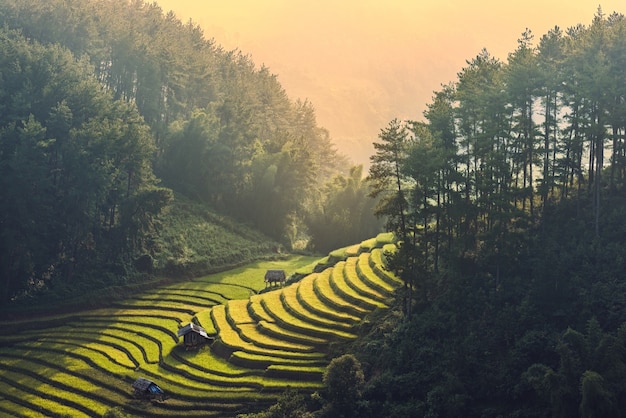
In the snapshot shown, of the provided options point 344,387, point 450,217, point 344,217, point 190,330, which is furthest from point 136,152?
point 344,387

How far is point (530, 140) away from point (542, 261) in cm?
822

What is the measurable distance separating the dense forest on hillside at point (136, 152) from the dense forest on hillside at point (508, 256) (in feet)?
101

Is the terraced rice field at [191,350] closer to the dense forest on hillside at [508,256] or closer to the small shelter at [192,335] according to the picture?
the small shelter at [192,335]

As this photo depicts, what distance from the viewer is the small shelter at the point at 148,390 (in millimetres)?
37250

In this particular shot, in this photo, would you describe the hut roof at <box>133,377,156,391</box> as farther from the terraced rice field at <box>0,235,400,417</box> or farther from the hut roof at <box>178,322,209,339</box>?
the hut roof at <box>178,322,209,339</box>

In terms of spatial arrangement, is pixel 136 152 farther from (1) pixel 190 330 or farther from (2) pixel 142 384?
(2) pixel 142 384

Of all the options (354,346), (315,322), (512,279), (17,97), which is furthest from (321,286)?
(17,97)

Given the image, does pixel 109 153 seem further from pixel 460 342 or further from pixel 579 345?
pixel 579 345

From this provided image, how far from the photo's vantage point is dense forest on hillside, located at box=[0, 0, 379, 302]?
5750cm

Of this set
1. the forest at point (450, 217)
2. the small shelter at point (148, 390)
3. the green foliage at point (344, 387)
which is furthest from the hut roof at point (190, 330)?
the green foliage at point (344, 387)

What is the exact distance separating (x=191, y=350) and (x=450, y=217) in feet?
62.8

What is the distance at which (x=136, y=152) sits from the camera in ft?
207

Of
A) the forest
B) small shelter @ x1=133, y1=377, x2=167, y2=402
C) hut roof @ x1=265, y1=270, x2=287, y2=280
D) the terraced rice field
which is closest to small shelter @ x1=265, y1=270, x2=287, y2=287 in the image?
hut roof @ x1=265, y1=270, x2=287, y2=280

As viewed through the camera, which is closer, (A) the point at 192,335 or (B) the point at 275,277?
(A) the point at 192,335
